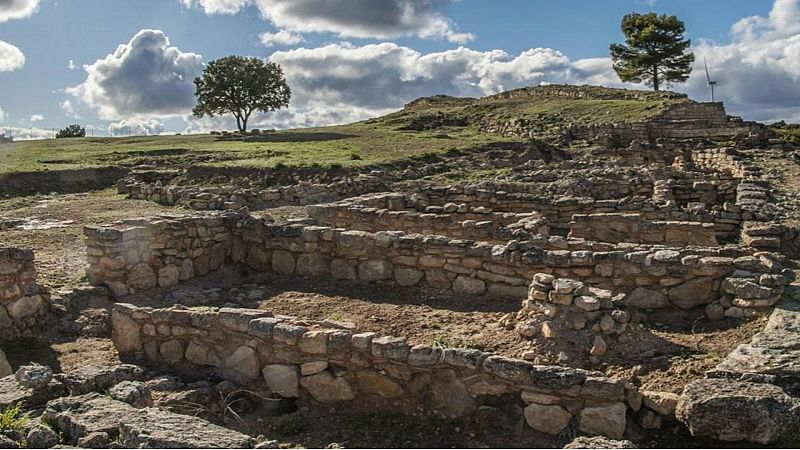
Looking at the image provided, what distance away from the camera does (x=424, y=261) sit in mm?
9414

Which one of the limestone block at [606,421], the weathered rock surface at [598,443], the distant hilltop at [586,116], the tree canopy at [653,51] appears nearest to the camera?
the weathered rock surface at [598,443]

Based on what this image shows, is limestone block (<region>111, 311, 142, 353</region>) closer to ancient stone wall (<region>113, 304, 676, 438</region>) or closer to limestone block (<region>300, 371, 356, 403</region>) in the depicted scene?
ancient stone wall (<region>113, 304, 676, 438</region>)

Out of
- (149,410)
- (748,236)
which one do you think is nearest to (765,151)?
(748,236)

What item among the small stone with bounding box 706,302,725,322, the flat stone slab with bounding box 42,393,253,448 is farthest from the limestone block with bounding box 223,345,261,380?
the small stone with bounding box 706,302,725,322

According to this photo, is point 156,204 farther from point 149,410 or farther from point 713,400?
point 713,400

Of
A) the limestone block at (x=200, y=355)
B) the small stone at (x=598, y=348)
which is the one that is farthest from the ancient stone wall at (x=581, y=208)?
the limestone block at (x=200, y=355)

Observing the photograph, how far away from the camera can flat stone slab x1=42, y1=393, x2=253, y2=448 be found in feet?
15.0

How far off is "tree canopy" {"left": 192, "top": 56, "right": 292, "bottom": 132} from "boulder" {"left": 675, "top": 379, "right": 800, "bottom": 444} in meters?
48.8

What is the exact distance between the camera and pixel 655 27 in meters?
50.2

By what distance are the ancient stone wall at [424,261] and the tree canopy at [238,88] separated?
136 feet

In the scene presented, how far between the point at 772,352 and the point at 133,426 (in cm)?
549

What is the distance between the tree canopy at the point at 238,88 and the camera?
165ft

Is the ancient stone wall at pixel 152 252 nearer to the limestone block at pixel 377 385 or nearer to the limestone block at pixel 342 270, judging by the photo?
the limestone block at pixel 342 270

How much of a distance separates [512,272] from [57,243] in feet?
31.9
